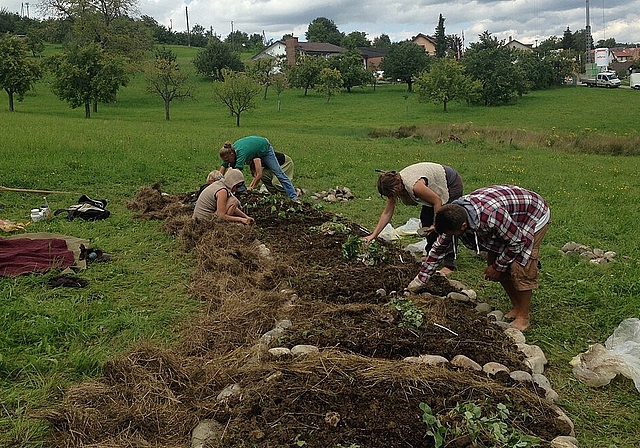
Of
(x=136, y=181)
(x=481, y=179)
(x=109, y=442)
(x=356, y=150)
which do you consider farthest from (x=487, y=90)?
(x=109, y=442)

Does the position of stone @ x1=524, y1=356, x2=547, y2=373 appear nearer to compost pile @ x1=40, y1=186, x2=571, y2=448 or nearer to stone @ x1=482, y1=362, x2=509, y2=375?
compost pile @ x1=40, y1=186, x2=571, y2=448

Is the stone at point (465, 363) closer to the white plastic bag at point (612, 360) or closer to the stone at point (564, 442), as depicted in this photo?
the stone at point (564, 442)

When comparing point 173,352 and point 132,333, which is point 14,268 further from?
point 173,352

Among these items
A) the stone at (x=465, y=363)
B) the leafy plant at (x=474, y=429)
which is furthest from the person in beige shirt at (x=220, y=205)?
the leafy plant at (x=474, y=429)

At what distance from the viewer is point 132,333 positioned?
4410 millimetres

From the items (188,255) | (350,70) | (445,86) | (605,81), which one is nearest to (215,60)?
(350,70)

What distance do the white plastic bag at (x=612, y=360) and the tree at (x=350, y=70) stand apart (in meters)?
53.5

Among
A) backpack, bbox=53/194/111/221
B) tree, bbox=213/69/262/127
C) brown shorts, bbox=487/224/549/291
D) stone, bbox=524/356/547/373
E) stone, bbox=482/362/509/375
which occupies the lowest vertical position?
stone, bbox=524/356/547/373

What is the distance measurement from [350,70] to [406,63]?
7.17 meters

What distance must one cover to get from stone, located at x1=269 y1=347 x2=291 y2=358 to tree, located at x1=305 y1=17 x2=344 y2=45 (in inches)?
4324

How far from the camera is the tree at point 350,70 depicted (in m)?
56.3

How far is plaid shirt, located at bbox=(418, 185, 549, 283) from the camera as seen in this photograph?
419cm

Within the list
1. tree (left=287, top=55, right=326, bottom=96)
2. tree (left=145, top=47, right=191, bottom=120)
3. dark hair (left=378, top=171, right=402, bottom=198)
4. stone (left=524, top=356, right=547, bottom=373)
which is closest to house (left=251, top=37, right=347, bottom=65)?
tree (left=287, top=55, right=326, bottom=96)

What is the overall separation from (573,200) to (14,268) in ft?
30.0
